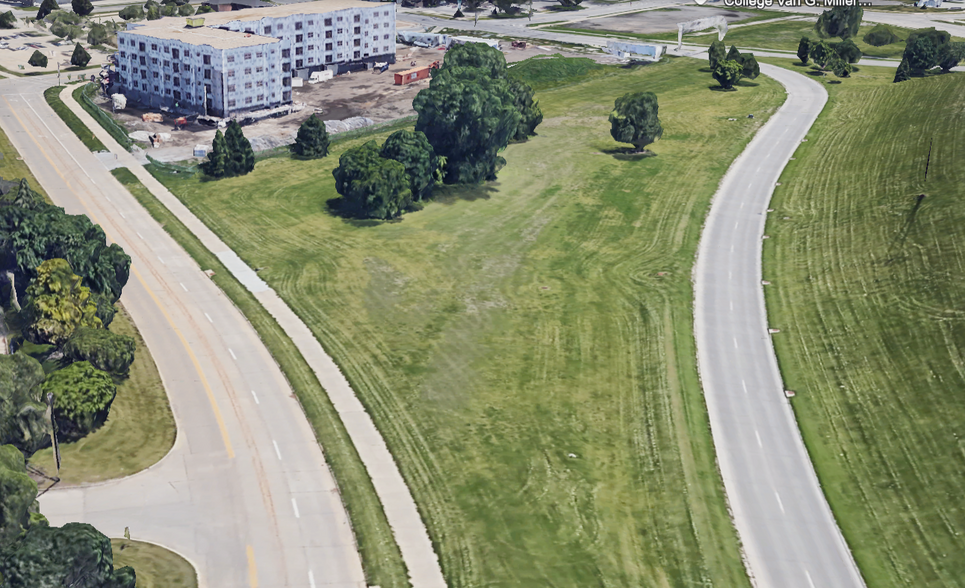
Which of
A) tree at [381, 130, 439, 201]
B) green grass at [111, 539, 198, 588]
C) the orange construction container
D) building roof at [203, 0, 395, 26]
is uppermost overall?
building roof at [203, 0, 395, 26]

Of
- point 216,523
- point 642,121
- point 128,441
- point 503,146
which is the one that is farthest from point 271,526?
point 642,121

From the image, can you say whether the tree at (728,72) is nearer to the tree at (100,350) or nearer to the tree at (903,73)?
the tree at (903,73)

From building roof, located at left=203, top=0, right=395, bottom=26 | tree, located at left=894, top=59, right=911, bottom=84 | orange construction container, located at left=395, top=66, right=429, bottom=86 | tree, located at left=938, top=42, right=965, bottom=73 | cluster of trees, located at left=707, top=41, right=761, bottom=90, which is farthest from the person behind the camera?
tree, located at left=938, top=42, right=965, bottom=73

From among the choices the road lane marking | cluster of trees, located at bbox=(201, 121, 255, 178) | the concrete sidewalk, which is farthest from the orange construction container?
the road lane marking

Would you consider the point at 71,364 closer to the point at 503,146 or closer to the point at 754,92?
the point at 503,146

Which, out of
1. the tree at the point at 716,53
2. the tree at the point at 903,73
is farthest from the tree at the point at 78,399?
the tree at the point at 903,73

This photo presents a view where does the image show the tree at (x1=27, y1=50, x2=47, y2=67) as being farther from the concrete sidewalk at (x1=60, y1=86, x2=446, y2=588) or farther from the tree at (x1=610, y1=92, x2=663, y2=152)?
the tree at (x1=610, y1=92, x2=663, y2=152)

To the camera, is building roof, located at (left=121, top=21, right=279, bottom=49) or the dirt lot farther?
building roof, located at (left=121, top=21, right=279, bottom=49)
